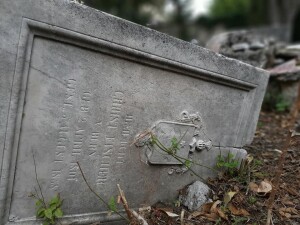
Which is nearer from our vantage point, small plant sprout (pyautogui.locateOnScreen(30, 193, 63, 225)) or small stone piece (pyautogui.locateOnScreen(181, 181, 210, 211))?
small plant sprout (pyautogui.locateOnScreen(30, 193, 63, 225))

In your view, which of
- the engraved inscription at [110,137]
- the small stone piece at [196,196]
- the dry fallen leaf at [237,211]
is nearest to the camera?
the engraved inscription at [110,137]

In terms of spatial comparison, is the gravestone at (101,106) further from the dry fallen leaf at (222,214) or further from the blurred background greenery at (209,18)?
the blurred background greenery at (209,18)

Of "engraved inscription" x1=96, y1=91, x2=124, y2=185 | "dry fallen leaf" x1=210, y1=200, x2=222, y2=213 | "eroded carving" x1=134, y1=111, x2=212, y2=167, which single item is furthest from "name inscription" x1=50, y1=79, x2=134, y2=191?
"dry fallen leaf" x1=210, y1=200, x2=222, y2=213

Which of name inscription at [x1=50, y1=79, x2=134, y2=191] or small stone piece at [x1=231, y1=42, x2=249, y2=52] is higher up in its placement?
small stone piece at [x1=231, y1=42, x2=249, y2=52]

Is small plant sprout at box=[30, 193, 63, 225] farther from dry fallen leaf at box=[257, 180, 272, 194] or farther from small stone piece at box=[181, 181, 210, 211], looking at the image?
dry fallen leaf at box=[257, 180, 272, 194]

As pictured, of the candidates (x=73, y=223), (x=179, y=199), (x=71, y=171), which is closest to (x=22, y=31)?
(x=71, y=171)

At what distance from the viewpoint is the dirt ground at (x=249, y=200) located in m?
2.27

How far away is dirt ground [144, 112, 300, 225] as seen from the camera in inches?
89.4

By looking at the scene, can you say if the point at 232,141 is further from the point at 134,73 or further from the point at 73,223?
the point at 73,223

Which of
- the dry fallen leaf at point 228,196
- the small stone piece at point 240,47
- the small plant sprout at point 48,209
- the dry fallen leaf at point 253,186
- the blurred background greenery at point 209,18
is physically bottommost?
the small plant sprout at point 48,209

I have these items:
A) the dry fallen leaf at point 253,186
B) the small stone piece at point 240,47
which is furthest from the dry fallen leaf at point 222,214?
the small stone piece at point 240,47

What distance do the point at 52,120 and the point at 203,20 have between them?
1787 cm

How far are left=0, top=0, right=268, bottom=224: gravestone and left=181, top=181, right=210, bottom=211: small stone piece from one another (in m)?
0.09

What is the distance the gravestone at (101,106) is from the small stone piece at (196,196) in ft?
0.31
